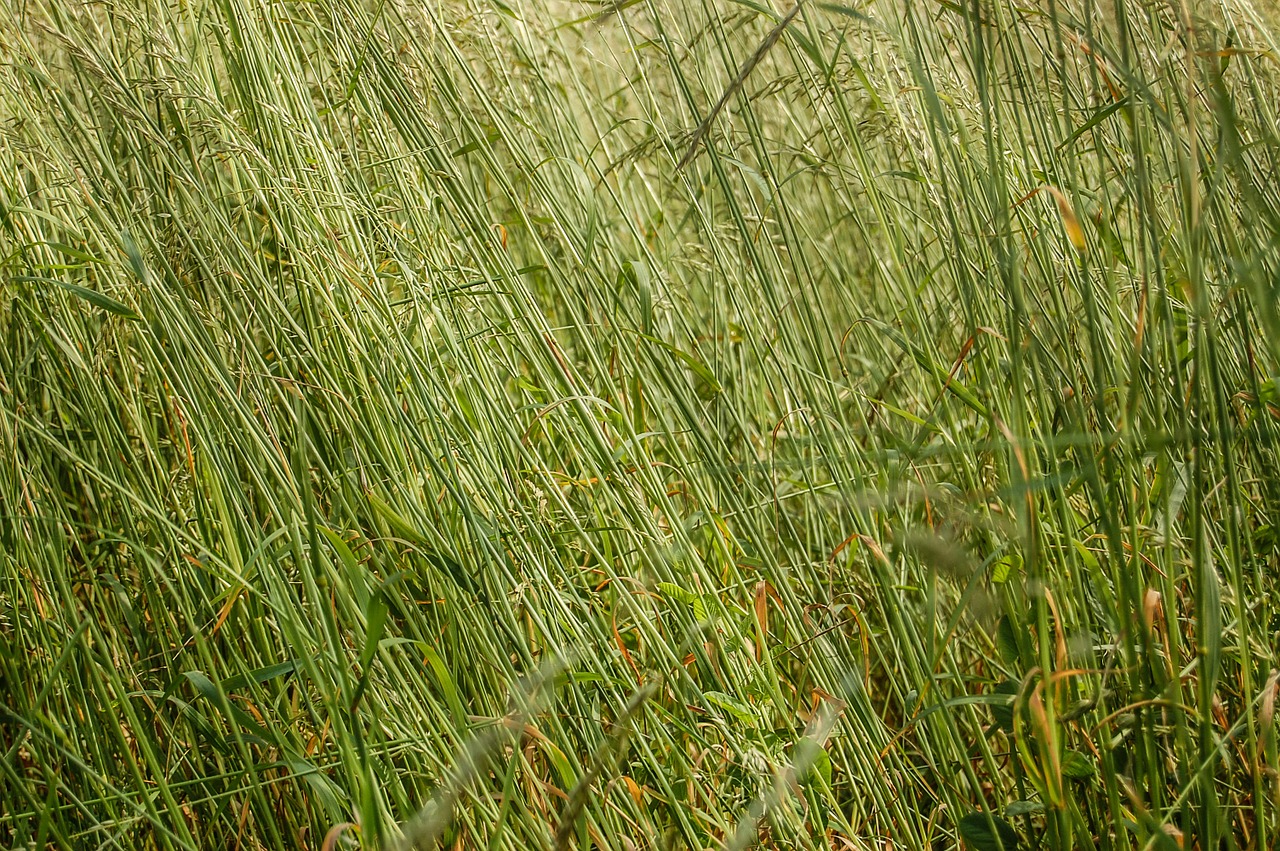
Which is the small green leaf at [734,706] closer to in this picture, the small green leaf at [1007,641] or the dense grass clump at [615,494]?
the dense grass clump at [615,494]

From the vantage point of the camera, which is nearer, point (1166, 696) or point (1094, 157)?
point (1166, 696)

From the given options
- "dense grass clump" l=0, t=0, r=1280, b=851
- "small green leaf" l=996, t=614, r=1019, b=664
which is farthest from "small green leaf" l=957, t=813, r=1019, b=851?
"small green leaf" l=996, t=614, r=1019, b=664

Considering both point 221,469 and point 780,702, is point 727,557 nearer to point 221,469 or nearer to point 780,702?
point 780,702

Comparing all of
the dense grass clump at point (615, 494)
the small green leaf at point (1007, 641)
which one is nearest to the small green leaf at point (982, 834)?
the dense grass clump at point (615, 494)

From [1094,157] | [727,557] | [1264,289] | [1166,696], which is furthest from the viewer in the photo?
[1094,157]

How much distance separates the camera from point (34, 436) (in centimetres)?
120

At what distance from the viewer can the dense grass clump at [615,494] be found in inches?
31.1

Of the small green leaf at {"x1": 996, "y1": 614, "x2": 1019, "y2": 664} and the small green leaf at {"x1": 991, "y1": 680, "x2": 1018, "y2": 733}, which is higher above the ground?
Answer: the small green leaf at {"x1": 996, "y1": 614, "x2": 1019, "y2": 664}

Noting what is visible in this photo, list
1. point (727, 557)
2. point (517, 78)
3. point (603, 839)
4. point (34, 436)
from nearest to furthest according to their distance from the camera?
1. point (603, 839)
2. point (727, 557)
3. point (34, 436)
4. point (517, 78)

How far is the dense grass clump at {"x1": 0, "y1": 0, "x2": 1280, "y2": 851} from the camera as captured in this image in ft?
2.59

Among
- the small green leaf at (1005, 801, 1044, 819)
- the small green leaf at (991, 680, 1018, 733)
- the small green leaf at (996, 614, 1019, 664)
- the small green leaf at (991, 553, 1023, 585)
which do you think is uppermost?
the small green leaf at (991, 553, 1023, 585)

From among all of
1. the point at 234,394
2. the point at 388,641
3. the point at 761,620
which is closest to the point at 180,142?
the point at 234,394

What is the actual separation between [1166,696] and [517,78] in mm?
1436

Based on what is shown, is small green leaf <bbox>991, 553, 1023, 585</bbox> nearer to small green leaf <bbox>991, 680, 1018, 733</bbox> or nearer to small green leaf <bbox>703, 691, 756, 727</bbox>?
small green leaf <bbox>991, 680, 1018, 733</bbox>
